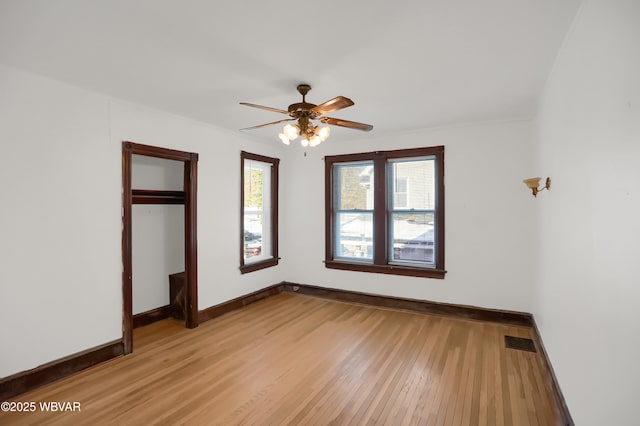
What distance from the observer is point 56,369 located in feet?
9.18

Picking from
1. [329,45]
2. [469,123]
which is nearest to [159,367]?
[329,45]

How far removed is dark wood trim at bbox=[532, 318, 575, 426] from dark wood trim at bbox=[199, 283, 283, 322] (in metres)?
3.86

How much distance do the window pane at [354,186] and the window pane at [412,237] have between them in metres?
0.56

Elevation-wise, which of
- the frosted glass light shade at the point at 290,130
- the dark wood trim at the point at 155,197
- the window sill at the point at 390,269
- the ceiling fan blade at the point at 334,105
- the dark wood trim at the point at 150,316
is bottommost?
the dark wood trim at the point at 150,316

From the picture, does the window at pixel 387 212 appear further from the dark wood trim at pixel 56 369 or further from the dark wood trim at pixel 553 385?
the dark wood trim at pixel 56 369

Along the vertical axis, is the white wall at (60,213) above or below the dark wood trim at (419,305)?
above

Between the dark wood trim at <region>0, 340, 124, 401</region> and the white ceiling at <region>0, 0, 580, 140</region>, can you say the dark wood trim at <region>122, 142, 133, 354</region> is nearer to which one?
the dark wood trim at <region>0, 340, 124, 401</region>

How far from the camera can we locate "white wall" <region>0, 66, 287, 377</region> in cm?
257

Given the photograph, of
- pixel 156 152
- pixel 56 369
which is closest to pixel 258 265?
pixel 156 152

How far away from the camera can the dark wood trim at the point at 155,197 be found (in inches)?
161

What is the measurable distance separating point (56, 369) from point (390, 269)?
411 cm

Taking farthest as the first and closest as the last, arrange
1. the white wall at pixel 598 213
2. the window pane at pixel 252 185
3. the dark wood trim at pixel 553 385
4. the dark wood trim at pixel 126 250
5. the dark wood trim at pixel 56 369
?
the window pane at pixel 252 185
the dark wood trim at pixel 126 250
the dark wood trim at pixel 56 369
the dark wood trim at pixel 553 385
the white wall at pixel 598 213

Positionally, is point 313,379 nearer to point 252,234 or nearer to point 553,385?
point 553,385

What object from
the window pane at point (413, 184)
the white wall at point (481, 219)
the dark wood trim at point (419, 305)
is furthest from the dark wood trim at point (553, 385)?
the window pane at point (413, 184)
